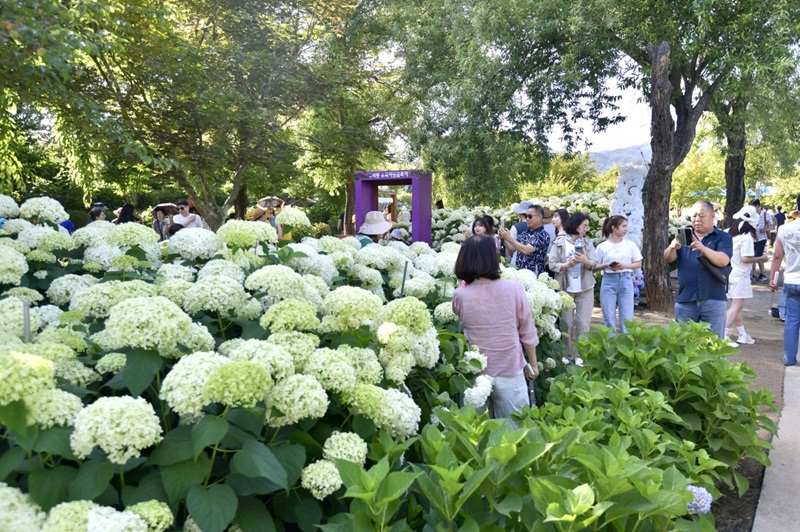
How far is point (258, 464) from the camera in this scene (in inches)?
63.0

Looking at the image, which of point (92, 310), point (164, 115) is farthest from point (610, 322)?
point (164, 115)

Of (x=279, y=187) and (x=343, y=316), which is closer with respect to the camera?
(x=343, y=316)

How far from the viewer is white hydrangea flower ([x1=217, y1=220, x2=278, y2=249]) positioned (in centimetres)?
314

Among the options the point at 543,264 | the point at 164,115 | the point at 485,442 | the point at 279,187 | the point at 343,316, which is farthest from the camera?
the point at 279,187

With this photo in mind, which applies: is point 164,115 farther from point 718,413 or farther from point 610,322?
point 718,413

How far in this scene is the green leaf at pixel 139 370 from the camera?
1.83 m

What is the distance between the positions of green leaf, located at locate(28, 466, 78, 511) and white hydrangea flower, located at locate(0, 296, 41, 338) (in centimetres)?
87

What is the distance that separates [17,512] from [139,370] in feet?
1.60

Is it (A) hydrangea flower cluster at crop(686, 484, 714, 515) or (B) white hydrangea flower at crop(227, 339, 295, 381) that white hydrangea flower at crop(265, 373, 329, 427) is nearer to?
(B) white hydrangea flower at crop(227, 339, 295, 381)

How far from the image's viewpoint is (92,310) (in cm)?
249

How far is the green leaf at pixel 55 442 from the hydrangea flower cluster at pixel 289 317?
744mm

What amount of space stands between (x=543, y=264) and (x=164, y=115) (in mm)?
7863

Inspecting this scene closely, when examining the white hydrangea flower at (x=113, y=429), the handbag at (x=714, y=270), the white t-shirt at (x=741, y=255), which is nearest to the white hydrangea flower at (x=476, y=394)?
the white hydrangea flower at (x=113, y=429)

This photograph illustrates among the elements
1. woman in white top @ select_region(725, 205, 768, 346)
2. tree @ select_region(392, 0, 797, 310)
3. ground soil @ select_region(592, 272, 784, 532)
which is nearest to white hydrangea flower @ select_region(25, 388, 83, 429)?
ground soil @ select_region(592, 272, 784, 532)
